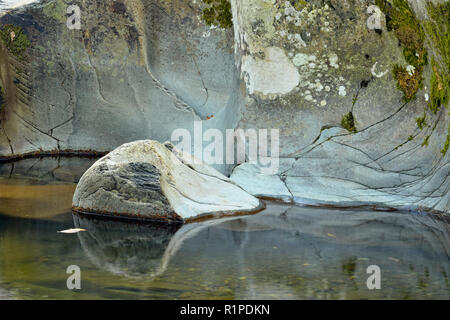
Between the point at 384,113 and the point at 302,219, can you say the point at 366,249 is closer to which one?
the point at 302,219

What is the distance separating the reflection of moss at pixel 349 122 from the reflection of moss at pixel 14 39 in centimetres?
543

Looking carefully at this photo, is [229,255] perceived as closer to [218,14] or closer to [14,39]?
[218,14]

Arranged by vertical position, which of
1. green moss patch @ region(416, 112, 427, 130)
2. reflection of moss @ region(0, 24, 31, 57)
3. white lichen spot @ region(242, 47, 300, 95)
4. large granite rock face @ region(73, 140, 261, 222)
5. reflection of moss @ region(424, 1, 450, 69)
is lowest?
large granite rock face @ region(73, 140, 261, 222)

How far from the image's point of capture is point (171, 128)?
31.7 ft

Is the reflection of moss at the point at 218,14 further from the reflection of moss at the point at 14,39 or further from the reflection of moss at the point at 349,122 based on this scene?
the reflection of moss at the point at 349,122

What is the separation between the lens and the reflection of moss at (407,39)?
7094 millimetres

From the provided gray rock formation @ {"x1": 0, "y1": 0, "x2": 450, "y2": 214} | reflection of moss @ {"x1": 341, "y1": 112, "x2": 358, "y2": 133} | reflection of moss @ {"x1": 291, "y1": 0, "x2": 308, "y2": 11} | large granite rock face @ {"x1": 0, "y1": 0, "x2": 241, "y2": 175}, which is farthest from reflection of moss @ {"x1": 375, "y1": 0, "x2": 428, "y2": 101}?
large granite rock face @ {"x1": 0, "y1": 0, "x2": 241, "y2": 175}

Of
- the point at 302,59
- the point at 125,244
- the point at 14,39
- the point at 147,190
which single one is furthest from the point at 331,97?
the point at 14,39

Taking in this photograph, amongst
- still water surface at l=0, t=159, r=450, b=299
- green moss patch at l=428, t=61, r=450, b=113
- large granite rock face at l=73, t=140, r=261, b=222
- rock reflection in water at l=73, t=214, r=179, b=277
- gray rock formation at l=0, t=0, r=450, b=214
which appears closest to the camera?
still water surface at l=0, t=159, r=450, b=299

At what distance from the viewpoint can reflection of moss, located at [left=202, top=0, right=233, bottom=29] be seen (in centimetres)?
989

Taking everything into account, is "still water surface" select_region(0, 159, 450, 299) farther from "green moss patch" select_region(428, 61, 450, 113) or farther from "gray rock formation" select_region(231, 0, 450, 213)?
"green moss patch" select_region(428, 61, 450, 113)

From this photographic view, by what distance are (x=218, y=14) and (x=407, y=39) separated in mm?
3732

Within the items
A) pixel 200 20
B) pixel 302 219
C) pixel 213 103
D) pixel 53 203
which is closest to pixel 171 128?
pixel 213 103

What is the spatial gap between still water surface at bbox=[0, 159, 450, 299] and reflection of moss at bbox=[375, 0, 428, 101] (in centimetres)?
172
